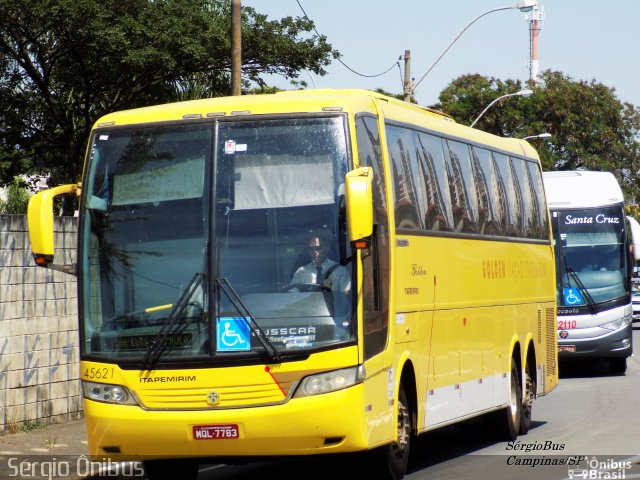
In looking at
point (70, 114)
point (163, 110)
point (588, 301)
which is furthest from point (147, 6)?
point (163, 110)

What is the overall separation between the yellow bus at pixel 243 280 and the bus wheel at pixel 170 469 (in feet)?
0.07

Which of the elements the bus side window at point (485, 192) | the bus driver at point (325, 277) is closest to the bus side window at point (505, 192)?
the bus side window at point (485, 192)

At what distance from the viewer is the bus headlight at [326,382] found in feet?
31.2

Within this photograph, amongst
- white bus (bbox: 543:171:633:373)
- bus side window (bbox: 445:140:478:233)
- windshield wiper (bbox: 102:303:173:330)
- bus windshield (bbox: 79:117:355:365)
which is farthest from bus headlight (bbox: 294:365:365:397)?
white bus (bbox: 543:171:633:373)

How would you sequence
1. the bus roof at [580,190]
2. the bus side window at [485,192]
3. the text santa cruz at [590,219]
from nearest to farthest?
1. the bus side window at [485,192]
2. the text santa cruz at [590,219]
3. the bus roof at [580,190]

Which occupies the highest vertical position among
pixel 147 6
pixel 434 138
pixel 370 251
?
pixel 147 6

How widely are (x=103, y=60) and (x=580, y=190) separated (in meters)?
14.5

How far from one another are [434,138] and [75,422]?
18.9 feet

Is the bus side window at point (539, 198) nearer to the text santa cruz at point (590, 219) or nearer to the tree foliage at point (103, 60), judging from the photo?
the text santa cruz at point (590, 219)

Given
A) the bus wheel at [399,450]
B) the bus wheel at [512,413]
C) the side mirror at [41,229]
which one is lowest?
the bus wheel at [512,413]

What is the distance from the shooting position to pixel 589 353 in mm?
23844

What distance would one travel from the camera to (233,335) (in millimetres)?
9547

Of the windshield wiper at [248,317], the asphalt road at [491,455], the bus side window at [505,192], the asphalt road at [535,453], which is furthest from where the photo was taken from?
the bus side window at [505,192]

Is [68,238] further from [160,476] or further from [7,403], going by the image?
[160,476]
